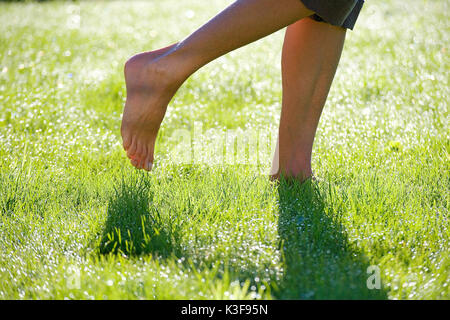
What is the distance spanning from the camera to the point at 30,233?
65.6 inches

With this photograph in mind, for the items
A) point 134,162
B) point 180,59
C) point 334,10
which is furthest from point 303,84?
point 134,162

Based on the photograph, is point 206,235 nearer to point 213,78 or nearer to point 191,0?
point 213,78

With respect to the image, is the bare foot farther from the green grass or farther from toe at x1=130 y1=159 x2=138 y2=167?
the green grass

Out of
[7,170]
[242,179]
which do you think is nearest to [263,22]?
[242,179]

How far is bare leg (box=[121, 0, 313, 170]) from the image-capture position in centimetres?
174

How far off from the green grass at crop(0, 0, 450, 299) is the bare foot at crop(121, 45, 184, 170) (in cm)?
12

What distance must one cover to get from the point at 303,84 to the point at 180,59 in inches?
17.5

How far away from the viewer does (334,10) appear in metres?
1.79

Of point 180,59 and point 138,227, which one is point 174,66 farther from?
point 138,227

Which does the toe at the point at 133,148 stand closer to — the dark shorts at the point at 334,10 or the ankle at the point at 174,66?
the ankle at the point at 174,66

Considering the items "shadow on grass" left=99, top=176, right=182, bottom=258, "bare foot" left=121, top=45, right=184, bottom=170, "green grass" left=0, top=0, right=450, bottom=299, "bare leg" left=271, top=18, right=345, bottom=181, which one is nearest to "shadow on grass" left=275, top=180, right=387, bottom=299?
"green grass" left=0, top=0, right=450, bottom=299

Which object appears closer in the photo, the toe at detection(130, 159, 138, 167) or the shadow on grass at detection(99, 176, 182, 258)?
the shadow on grass at detection(99, 176, 182, 258)

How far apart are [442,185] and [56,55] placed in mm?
2945

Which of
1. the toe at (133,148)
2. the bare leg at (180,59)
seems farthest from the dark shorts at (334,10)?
the toe at (133,148)
